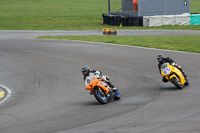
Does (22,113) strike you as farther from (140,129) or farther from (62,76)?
(62,76)

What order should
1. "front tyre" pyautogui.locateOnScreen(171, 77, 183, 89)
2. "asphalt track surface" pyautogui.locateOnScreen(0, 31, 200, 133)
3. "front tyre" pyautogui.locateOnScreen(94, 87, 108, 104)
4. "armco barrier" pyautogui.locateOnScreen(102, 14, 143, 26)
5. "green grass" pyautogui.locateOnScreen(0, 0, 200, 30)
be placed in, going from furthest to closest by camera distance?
"green grass" pyautogui.locateOnScreen(0, 0, 200, 30) → "armco barrier" pyautogui.locateOnScreen(102, 14, 143, 26) → "front tyre" pyautogui.locateOnScreen(171, 77, 183, 89) → "front tyre" pyautogui.locateOnScreen(94, 87, 108, 104) → "asphalt track surface" pyautogui.locateOnScreen(0, 31, 200, 133)

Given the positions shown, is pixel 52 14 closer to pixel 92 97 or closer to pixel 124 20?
pixel 124 20

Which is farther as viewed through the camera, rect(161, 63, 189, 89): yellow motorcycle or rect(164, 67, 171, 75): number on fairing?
rect(164, 67, 171, 75): number on fairing

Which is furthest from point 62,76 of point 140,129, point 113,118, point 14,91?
point 140,129

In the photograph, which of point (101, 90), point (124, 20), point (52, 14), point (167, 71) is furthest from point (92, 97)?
point (52, 14)

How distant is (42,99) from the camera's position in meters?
12.8

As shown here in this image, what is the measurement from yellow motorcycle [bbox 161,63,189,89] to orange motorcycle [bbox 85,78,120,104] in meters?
2.15

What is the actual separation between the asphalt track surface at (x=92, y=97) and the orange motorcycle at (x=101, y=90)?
25 centimetres

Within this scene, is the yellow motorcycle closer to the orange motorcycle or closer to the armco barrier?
the orange motorcycle

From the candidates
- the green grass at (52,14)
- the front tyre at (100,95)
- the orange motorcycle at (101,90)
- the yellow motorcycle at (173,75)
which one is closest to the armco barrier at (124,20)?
the green grass at (52,14)

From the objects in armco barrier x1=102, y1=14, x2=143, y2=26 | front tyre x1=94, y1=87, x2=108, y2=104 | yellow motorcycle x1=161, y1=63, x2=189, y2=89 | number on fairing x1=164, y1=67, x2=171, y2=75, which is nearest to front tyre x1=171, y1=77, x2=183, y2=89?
yellow motorcycle x1=161, y1=63, x2=189, y2=89

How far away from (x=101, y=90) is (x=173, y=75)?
2.62 meters

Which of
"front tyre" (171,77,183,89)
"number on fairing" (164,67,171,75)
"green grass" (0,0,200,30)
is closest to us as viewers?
"front tyre" (171,77,183,89)

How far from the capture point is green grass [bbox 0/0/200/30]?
5062 centimetres
